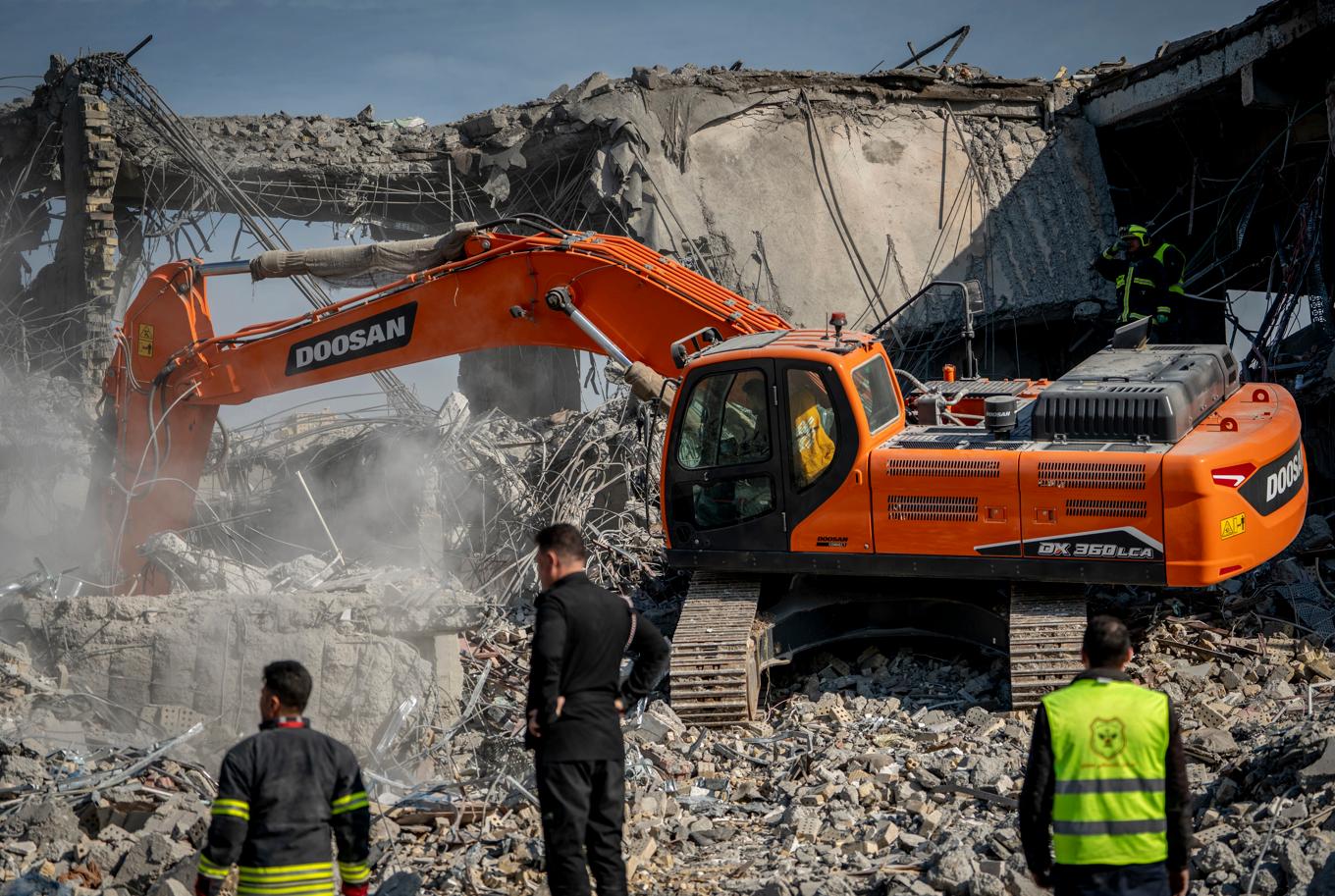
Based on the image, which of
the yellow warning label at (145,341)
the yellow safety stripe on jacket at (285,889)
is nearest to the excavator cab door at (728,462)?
the yellow warning label at (145,341)

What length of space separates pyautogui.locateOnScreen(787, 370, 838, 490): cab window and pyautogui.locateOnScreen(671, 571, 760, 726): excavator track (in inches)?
33.3

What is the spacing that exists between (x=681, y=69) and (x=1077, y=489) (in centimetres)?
811

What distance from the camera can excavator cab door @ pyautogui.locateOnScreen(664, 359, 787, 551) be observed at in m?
8.34

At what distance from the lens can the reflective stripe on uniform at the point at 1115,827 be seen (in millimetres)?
4160

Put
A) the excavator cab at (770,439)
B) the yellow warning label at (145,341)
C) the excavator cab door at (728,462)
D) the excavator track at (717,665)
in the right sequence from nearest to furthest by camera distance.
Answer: the excavator track at (717,665), the excavator cab at (770,439), the excavator cab door at (728,462), the yellow warning label at (145,341)

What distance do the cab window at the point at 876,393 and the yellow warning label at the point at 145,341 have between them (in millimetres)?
4729

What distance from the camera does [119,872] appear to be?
5852 mm

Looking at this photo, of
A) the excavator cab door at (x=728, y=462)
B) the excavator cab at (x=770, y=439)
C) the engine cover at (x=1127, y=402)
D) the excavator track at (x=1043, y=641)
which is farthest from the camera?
the excavator cab door at (x=728, y=462)

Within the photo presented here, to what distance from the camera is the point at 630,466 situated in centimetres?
1103

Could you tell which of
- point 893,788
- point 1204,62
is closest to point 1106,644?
point 893,788

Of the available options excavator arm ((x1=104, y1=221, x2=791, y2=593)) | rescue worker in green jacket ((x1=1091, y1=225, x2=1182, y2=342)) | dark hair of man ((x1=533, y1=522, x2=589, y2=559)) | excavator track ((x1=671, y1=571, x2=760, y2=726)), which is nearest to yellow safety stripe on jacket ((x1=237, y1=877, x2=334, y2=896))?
dark hair of man ((x1=533, y1=522, x2=589, y2=559))

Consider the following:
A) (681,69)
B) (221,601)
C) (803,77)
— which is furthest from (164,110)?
(221,601)

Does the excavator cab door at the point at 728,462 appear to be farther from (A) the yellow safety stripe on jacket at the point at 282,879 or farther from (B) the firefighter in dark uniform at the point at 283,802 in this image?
(A) the yellow safety stripe on jacket at the point at 282,879

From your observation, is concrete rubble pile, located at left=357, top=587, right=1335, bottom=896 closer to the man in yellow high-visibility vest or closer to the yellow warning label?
the man in yellow high-visibility vest
